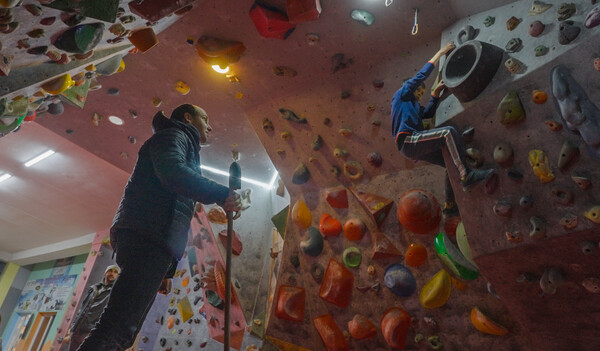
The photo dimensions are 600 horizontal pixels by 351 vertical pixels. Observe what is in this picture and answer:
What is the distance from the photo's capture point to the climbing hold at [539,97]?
1942 millimetres

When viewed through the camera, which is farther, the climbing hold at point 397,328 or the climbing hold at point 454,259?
the climbing hold at point 397,328

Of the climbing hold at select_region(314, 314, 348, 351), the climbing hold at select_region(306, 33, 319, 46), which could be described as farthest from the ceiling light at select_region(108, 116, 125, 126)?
the climbing hold at select_region(314, 314, 348, 351)

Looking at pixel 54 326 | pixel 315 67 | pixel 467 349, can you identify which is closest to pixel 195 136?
pixel 315 67

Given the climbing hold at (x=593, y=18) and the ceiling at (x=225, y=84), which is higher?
the ceiling at (x=225, y=84)

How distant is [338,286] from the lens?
329cm

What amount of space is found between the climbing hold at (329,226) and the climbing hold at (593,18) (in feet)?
7.12

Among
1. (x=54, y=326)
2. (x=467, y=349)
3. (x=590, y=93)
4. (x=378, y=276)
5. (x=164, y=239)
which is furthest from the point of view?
(x=54, y=326)

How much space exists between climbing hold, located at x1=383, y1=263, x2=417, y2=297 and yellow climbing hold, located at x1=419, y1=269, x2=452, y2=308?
10 centimetres

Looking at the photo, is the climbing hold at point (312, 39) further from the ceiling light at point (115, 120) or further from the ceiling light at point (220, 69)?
the ceiling light at point (115, 120)

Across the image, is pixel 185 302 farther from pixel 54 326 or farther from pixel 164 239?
pixel 54 326

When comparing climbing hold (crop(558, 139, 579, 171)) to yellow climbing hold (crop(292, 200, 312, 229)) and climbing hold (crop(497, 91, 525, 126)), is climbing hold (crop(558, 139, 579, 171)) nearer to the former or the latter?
climbing hold (crop(497, 91, 525, 126))

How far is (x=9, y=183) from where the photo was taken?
5812 millimetres

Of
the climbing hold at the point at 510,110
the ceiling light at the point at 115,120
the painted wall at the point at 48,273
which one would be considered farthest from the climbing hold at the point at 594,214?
the painted wall at the point at 48,273

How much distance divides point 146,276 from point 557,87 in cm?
206
